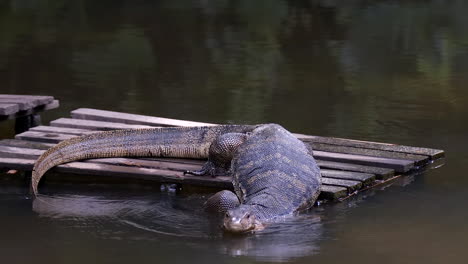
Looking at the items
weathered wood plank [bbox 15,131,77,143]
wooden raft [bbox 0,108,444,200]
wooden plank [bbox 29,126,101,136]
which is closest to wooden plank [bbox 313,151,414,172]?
wooden raft [bbox 0,108,444,200]

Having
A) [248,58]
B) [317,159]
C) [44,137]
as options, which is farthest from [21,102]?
[248,58]

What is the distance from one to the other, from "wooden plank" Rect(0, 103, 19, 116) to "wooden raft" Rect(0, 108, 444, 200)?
0.24 meters

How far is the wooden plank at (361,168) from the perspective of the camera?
25.7ft

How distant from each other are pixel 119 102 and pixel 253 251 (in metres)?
5.14

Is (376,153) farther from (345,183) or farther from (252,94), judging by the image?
(252,94)

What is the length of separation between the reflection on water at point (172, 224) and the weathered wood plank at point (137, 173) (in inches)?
5.8

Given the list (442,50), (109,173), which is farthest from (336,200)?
(442,50)

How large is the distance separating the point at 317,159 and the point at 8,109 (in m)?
2.74

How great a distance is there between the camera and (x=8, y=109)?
887 centimetres

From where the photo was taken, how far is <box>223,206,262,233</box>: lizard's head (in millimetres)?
6500

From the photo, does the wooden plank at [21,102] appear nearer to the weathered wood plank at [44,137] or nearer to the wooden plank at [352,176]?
the weathered wood plank at [44,137]

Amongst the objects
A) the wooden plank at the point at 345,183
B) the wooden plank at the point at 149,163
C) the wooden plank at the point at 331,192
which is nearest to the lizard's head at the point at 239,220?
the wooden plank at the point at 331,192

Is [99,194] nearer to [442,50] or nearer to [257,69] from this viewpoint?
[257,69]

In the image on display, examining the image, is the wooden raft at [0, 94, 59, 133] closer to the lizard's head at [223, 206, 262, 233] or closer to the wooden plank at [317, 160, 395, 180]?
the wooden plank at [317, 160, 395, 180]
